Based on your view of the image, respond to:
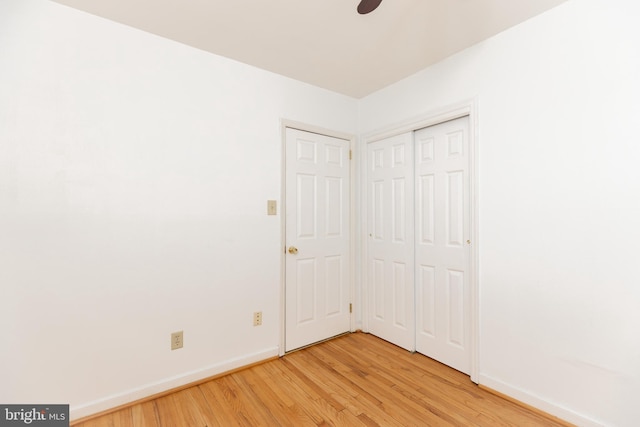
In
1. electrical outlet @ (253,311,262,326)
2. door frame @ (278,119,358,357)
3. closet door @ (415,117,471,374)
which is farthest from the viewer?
door frame @ (278,119,358,357)

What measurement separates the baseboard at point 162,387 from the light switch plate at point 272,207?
1186 mm

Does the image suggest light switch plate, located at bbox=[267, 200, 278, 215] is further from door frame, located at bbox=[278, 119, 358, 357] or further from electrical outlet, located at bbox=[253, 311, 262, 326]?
electrical outlet, located at bbox=[253, 311, 262, 326]

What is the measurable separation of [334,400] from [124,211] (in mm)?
1874

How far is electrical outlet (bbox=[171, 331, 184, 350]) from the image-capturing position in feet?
6.68

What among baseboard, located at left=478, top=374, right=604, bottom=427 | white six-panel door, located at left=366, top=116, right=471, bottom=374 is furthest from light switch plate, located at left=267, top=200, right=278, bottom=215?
baseboard, located at left=478, top=374, right=604, bottom=427

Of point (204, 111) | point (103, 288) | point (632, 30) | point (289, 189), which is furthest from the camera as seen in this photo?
point (289, 189)

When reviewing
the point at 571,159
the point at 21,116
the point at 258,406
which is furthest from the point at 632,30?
the point at 21,116

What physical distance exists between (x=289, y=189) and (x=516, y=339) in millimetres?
2034

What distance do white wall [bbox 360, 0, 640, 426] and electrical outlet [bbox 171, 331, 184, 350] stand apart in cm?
218

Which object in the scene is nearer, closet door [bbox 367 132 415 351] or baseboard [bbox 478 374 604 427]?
baseboard [bbox 478 374 604 427]

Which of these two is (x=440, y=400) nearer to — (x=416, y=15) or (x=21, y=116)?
(x=416, y=15)

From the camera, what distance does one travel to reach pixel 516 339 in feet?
6.20

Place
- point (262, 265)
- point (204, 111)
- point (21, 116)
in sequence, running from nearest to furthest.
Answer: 1. point (21, 116)
2. point (204, 111)
3. point (262, 265)

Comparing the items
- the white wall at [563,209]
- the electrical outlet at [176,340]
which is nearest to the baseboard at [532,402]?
the white wall at [563,209]
